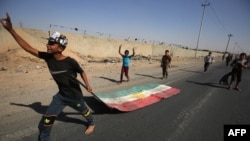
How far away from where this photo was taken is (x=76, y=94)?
390 cm

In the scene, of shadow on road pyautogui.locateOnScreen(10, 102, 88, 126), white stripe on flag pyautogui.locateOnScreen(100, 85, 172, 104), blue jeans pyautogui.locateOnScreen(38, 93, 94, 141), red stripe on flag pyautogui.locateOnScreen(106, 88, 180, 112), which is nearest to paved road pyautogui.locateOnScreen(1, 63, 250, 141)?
shadow on road pyautogui.locateOnScreen(10, 102, 88, 126)

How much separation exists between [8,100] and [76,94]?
11.5 feet

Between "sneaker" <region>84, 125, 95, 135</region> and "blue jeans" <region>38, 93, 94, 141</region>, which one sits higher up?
"blue jeans" <region>38, 93, 94, 141</region>

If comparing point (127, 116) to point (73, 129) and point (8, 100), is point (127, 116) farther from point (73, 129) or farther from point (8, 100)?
point (8, 100)

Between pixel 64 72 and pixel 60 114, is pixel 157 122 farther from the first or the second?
pixel 64 72

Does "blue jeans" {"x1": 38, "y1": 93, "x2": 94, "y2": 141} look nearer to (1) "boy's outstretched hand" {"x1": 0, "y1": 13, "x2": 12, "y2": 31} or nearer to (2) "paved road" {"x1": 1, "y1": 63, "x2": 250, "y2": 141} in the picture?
(2) "paved road" {"x1": 1, "y1": 63, "x2": 250, "y2": 141}

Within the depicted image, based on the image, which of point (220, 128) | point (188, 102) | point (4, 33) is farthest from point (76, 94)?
point (4, 33)

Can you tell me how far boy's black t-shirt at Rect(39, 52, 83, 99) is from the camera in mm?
3596

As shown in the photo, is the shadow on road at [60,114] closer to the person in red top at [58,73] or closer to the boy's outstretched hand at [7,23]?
the person in red top at [58,73]

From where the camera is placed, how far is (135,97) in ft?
23.7

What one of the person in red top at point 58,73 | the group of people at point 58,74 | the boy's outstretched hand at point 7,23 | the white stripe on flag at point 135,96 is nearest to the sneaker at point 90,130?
the group of people at point 58,74

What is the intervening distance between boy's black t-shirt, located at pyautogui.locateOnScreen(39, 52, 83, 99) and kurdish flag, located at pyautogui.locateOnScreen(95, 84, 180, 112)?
2.07 meters

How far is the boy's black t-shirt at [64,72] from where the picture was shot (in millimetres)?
3596

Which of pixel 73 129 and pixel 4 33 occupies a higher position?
pixel 4 33
